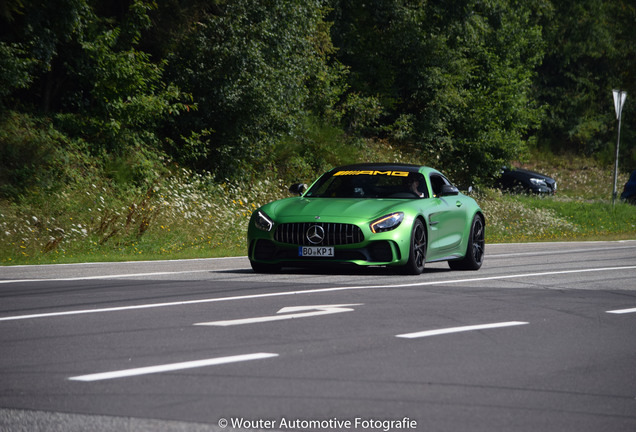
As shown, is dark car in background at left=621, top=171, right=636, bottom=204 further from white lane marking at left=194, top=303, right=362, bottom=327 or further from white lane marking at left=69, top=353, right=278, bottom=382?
white lane marking at left=69, top=353, right=278, bottom=382

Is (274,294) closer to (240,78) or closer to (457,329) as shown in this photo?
(457,329)

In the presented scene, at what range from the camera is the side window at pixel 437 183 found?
1476 centimetres

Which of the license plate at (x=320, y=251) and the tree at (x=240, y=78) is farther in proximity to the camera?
the tree at (x=240, y=78)

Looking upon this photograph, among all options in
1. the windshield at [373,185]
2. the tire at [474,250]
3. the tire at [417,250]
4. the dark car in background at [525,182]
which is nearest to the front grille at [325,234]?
the tire at [417,250]

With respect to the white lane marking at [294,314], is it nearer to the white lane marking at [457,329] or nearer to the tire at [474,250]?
the white lane marking at [457,329]

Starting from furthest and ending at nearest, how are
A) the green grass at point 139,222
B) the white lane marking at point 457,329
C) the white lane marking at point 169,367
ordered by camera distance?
the green grass at point 139,222
the white lane marking at point 457,329
the white lane marking at point 169,367

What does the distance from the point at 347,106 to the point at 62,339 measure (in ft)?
88.1

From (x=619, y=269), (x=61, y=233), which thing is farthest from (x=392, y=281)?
(x=61, y=233)

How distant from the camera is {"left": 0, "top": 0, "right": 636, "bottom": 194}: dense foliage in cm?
2191

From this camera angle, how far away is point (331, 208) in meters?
13.3

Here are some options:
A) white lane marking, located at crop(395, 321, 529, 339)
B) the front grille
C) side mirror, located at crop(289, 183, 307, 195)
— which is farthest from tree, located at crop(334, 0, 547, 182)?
white lane marking, located at crop(395, 321, 529, 339)

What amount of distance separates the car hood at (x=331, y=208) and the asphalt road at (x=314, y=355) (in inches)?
43.9

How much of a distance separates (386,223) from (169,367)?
6.95 metres

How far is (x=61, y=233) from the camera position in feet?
62.5
